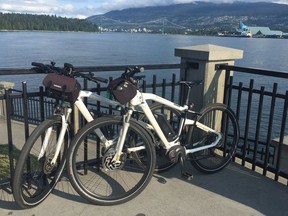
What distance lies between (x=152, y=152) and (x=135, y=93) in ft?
2.03

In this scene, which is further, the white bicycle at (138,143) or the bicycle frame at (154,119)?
the bicycle frame at (154,119)

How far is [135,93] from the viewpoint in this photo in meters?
3.26

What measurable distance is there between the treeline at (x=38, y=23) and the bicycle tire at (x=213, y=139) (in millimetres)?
119692

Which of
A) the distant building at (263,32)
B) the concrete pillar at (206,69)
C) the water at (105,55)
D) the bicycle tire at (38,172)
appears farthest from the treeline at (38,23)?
the bicycle tire at (38,172)

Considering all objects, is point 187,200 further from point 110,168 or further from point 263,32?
point 263,32

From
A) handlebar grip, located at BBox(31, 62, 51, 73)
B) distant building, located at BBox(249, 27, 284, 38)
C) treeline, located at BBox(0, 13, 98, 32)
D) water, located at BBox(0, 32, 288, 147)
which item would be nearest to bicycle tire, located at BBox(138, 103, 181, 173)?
handlebar grip, located at BBox(31, 62, 51, 73)

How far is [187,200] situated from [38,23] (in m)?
128

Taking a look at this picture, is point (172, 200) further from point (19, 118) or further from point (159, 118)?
point (19, 118)

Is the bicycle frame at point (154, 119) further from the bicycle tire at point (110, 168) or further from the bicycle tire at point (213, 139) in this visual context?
the bicycle tire at point (110, 168)

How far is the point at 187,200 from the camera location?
3.61 metres

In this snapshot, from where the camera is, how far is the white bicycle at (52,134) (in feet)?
9.77

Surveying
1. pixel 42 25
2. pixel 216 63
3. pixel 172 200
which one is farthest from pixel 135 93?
pixel 42 25

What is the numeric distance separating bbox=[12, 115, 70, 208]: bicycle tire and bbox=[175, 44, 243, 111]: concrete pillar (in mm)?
1966

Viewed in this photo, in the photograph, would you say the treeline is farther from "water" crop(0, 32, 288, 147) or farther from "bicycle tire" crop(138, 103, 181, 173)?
"bicycle tire" crop(138, 103, 181, 173)
